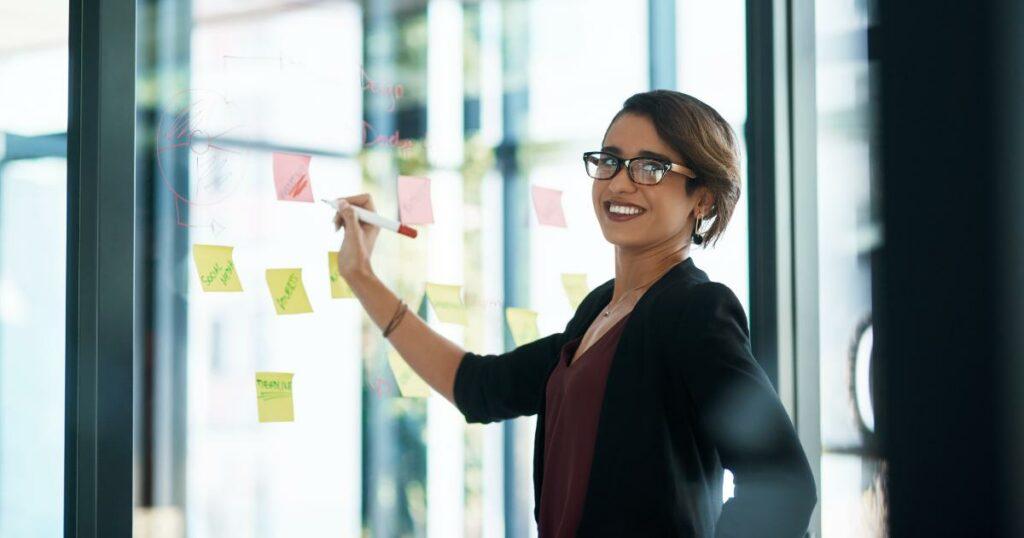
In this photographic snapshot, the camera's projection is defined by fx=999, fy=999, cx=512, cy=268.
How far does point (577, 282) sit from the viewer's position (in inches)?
80.0

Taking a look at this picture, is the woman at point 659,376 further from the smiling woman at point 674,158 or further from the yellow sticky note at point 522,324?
the yellow sticky note at point 522,324

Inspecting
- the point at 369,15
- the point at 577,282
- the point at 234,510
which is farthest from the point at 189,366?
the point at 577,282

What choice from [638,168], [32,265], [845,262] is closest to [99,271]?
[32,265]

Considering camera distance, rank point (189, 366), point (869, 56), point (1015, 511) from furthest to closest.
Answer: point (869, 56) → point (1015, 511) → point (189, 366)

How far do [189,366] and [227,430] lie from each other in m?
0.12

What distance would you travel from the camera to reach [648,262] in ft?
5.04

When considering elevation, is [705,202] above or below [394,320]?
above

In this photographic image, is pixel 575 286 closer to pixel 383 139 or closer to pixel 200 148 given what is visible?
pixel 383 139

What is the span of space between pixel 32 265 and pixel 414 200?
0.64 meters

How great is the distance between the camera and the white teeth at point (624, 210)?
150cm

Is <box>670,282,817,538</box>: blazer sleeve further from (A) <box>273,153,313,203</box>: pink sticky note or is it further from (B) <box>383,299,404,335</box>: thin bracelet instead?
(A) <box>273,153,313,203</box>: pink sticky note

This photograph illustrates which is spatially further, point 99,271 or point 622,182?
point 622,182

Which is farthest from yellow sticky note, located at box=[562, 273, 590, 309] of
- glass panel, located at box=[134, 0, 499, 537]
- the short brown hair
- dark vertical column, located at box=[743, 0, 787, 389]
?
the short brown hair

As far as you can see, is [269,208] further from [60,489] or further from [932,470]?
[932,470]
